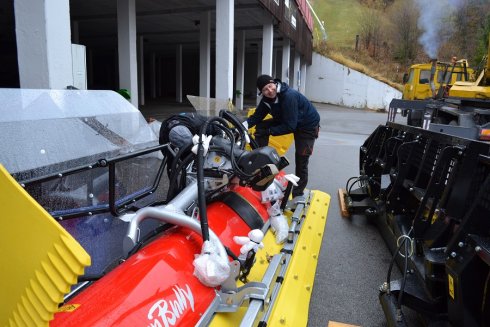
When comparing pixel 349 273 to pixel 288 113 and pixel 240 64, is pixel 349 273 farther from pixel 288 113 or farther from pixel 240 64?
pixel 240 64

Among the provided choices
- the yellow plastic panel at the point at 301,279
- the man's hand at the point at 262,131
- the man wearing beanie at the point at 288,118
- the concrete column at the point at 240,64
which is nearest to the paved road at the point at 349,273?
the yellow plastic panel at the point at 301,279

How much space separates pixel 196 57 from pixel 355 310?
118 ft

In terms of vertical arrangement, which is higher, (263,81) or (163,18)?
(163,18)

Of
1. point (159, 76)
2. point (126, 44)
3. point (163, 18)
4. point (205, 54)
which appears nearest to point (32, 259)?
point (126, 44)

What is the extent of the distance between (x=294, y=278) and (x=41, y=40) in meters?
3.63

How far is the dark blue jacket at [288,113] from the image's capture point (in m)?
4.49

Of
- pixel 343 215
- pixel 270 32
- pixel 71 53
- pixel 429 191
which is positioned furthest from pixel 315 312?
pixel 270 32

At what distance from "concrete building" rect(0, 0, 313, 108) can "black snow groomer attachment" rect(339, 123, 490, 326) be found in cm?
374

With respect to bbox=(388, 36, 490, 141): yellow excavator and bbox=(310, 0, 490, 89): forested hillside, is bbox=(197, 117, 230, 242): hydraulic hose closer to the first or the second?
bbox=(388, 36, 490, 141): yellow excavator

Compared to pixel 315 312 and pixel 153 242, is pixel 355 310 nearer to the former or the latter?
pixel 315 312

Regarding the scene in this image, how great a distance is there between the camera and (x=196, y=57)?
120ft

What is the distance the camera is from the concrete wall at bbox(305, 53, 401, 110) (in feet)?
98.8

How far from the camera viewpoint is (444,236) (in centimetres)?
224

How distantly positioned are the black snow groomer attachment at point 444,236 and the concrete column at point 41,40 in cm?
373
